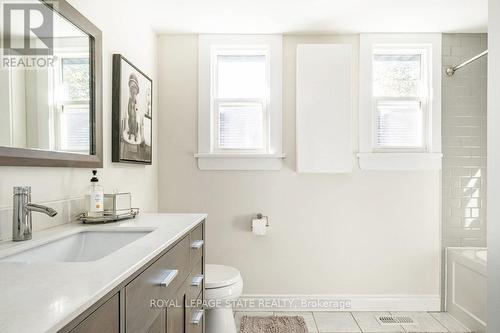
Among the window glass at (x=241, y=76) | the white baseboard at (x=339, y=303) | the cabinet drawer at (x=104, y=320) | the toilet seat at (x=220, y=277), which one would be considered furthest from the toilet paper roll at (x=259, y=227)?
the cabinet drawer at (x=104, y=320)

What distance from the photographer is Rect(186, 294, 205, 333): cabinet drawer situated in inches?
62.5

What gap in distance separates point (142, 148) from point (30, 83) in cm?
112

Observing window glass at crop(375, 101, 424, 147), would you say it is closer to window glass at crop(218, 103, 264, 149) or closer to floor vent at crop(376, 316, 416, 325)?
window glass at crop(218, 103, 264, 149)

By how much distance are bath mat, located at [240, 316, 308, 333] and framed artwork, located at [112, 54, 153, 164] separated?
144 cm

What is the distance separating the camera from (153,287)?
3.58 ft

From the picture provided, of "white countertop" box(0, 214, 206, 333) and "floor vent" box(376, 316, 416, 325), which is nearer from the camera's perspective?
"white countertop" box(0, 214, 206, 333)

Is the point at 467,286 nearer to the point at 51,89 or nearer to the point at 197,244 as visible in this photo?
the point at 197,244

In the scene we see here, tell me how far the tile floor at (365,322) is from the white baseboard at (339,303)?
0.15 ft

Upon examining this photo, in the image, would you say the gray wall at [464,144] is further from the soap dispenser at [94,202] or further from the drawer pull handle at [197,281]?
the soap dispenser at [94,202]

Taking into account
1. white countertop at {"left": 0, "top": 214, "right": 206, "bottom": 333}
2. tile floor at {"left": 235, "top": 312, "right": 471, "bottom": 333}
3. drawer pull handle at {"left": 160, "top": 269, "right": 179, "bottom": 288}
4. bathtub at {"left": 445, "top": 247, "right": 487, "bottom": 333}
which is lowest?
tile floor at {"left": 235, "top": 312, "right": 471, "bottom": 333}

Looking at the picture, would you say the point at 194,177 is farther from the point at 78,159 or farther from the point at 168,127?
the point at 78,159

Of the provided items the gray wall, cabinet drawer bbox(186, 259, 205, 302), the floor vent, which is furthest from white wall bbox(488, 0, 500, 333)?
the gray wall

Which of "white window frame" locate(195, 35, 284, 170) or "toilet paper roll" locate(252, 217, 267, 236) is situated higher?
"white window frame" locate(195, 35, 284, 170)

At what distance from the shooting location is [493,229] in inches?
43.0
